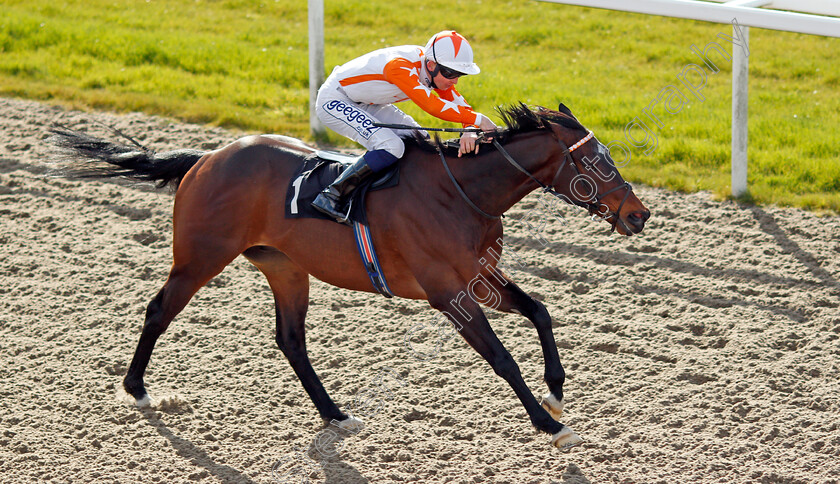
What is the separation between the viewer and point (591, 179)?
4320 mm

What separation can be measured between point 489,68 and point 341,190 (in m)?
6.57

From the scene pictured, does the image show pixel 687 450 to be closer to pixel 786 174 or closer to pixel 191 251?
pixel 191 251

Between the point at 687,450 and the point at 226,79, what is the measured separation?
7.58 metres

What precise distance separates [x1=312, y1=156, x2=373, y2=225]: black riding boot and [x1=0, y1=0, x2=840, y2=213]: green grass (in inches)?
165

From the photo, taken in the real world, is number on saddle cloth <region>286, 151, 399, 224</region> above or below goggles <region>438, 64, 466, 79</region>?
below

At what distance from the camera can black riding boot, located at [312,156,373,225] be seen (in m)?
4.72

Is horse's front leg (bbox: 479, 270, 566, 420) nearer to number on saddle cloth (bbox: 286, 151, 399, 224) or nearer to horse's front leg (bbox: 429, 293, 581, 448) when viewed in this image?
horse's front leg (bbox: 429, 293, 581, 448)

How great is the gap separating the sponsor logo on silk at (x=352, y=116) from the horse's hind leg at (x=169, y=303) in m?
0.91

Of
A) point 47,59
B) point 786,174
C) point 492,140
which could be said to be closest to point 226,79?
point 47,59

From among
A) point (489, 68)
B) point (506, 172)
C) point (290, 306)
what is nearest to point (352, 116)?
point (506, 172)

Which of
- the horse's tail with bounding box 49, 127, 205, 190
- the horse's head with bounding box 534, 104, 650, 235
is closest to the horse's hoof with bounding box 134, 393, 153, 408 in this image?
the horse's tail with bounding box 49, 127, 205, 190

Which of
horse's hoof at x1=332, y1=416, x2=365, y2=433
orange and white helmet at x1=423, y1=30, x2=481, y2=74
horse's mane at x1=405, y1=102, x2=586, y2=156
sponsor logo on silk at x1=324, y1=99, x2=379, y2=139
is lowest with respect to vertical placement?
horse's hoof at x1=332, y1=416, x2=365, y2=433

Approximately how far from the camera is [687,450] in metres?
4.65

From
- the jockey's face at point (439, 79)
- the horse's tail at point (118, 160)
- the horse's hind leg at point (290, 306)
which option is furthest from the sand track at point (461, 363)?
the jockey's face at point (439, 79)
